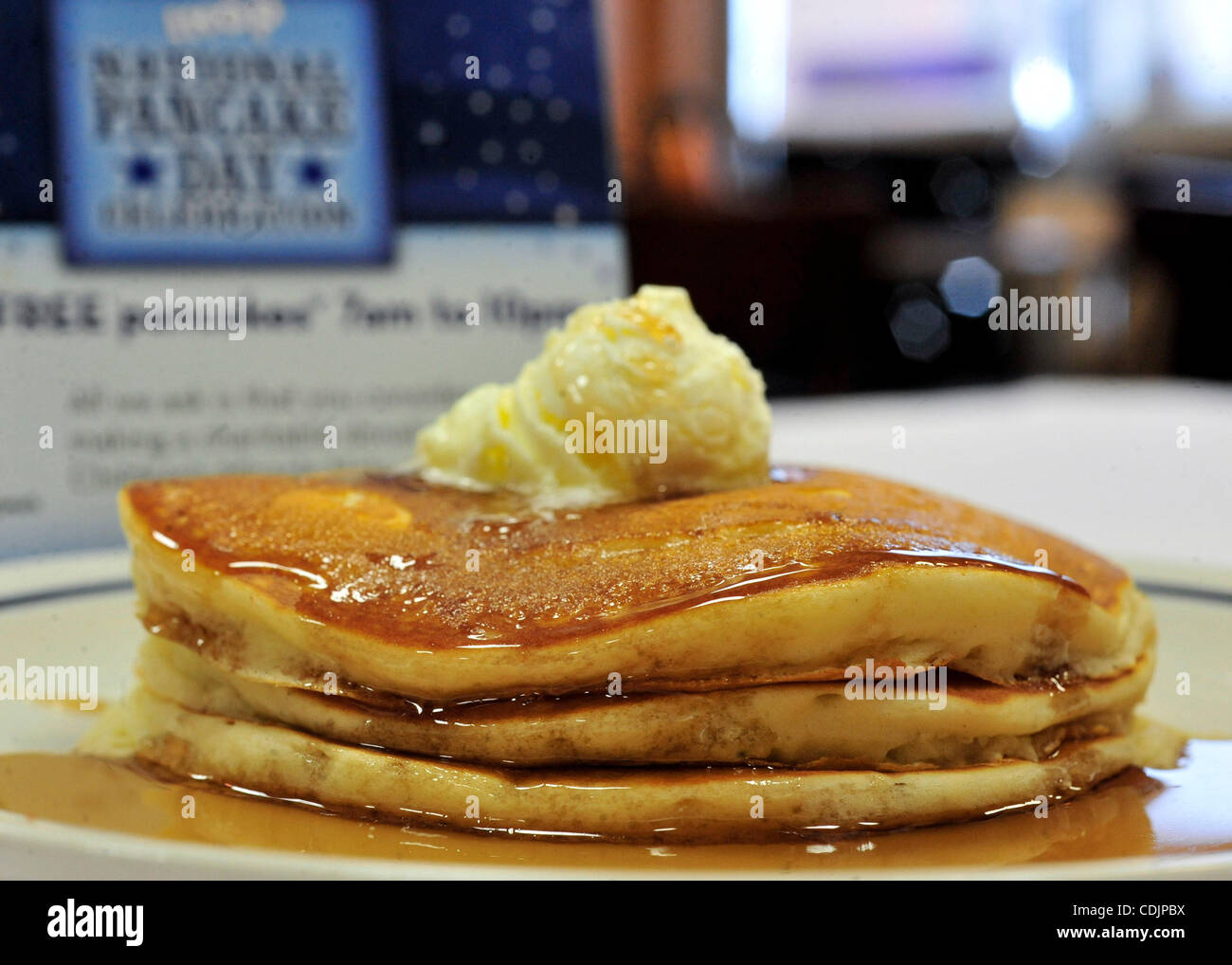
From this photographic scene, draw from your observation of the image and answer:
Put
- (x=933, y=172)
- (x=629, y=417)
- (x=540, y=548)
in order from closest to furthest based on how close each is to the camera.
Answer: (x=540, y=548) < (x=629, y=417) < (x=933, y=172)

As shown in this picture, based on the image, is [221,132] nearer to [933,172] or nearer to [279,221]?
[279,221]

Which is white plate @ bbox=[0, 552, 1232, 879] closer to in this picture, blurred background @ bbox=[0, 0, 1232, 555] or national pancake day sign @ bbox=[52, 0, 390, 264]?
blurred background @ bbox=[0, 0, 1232, 555]

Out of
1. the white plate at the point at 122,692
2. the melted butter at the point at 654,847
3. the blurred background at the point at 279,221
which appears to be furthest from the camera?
the blurred background at the point at 279,221

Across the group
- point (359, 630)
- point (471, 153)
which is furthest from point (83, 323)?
point (359, 630)

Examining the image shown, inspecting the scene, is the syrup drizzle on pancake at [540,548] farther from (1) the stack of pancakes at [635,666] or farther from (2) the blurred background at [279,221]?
(2) the blurred background at [279,221]

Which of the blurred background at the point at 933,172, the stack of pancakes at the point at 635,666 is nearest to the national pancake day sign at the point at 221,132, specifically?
the stack of pancakes at the point at 635,666

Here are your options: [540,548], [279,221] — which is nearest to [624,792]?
[540,548]
